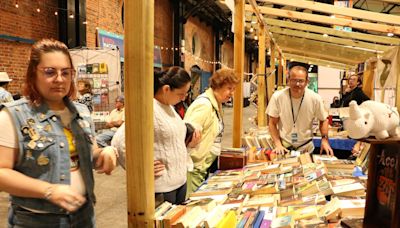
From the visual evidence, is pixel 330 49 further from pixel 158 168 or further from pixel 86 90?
pixel 158 168

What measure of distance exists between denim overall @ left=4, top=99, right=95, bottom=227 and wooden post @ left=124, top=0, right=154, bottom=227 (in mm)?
276

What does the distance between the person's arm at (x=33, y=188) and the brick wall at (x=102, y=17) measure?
7913mm

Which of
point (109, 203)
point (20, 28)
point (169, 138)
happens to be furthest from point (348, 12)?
point (20, 28)

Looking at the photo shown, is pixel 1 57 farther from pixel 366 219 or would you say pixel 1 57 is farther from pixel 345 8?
pixel 366 219

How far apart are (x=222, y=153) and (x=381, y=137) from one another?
1.99 meters

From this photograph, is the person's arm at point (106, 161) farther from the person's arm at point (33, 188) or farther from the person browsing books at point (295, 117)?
the person browsing books at point (295, 117)

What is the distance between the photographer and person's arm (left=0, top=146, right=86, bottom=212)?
4.18ft

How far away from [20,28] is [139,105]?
6896mm

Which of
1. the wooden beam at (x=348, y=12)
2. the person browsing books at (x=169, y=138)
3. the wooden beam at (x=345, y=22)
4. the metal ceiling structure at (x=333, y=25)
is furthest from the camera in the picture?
the wooden beam at (x=345, y=22)

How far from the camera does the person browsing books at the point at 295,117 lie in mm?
3506

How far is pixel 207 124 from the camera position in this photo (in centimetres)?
293

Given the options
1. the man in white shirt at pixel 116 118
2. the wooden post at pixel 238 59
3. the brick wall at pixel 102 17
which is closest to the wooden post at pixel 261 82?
the wooden post at pixel 238 59

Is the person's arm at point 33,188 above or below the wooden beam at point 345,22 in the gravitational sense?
below

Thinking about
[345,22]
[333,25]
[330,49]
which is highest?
[330,49]
